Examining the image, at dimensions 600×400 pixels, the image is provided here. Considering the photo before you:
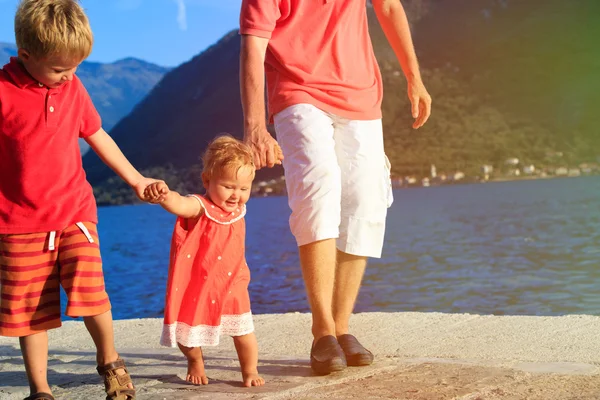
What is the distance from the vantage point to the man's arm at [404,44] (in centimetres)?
386

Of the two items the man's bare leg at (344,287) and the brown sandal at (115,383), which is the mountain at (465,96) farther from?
the brown sandal at (115,383)

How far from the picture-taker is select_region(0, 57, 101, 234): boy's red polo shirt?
2744mm

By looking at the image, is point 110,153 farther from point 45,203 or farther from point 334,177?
point 334,177

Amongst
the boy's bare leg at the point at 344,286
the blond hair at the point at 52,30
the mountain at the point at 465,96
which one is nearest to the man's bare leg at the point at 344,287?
the boy's bare leg at the point at 344,286

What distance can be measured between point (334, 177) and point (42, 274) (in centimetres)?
111

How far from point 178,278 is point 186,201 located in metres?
0.28

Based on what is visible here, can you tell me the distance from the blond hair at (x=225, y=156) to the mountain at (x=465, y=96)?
81.8 metres

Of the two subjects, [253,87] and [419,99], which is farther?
[419,99]

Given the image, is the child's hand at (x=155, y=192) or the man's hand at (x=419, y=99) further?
the man's hand at (x=419, y=99)

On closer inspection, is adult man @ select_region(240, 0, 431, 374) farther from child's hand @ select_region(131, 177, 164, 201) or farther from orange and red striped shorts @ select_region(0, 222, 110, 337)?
orange and red striped shorts @ select_region(0, 222, 110, 337)

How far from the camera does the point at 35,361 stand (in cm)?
284

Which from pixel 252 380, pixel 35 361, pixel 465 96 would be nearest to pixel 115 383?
pixel 35 361

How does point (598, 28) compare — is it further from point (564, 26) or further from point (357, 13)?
point (357, 13)

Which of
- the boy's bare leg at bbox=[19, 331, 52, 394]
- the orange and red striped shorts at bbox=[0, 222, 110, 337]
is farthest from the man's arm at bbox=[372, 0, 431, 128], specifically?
the boy's bare leg at bbox=[19, 331, 52, 394]
